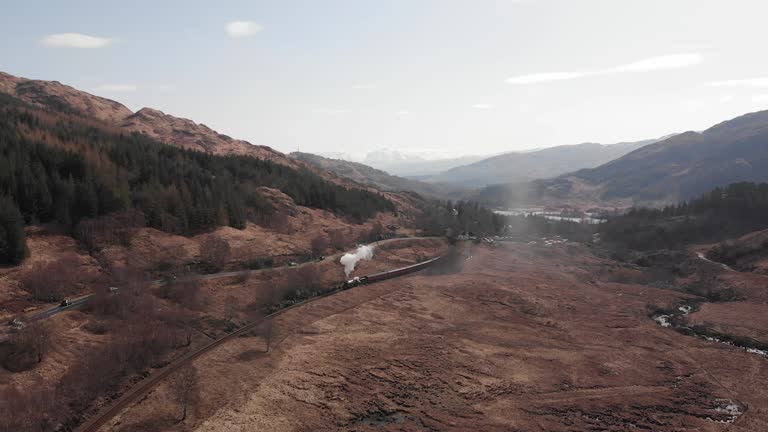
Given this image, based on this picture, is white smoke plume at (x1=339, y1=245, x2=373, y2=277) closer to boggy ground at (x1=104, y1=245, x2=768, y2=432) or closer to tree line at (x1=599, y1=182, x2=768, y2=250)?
boggy ground at (x1=104, y1=245, x2=768, y2=432)

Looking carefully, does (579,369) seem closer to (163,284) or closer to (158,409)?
(158,409)

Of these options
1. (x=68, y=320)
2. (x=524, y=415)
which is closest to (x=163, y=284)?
(x=68, y=320)

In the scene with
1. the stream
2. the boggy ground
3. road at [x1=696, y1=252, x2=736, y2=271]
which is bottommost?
the stream

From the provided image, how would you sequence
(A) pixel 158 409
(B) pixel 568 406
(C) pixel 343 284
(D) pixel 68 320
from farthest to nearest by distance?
(C) pixel 343 284 < (D) pixel 68 320 < (B) pixel 568 406 < (A) pixel 158 409

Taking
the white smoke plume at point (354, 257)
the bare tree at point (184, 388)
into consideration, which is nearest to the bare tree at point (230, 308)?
the bare tree at point (184, 388)

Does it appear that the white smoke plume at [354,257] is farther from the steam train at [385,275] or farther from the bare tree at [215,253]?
the bare tree at [215,253]

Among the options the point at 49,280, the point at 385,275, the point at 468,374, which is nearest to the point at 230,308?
the point at 49,280

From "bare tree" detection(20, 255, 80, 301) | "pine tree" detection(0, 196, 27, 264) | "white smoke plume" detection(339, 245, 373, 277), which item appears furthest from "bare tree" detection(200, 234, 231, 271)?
"pine tree" detection(0, 196, 27, 264)
